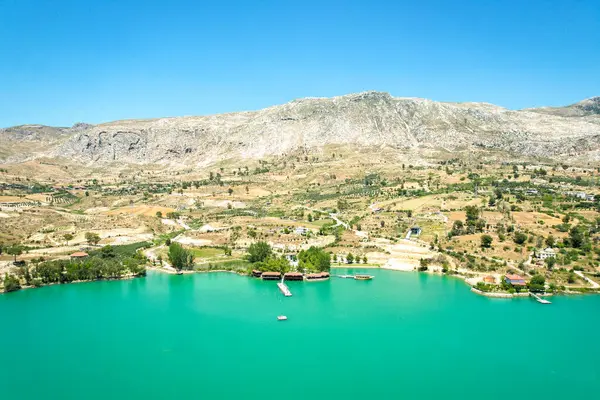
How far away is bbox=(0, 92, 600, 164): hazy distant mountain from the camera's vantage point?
157m

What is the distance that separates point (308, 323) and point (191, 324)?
9.23 m

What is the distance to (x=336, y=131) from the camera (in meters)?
167

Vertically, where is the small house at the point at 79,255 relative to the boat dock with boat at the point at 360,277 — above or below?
above

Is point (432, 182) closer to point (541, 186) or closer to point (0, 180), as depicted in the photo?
point (541, 186)

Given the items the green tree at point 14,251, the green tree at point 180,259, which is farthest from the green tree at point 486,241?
the green tree at point 14,251

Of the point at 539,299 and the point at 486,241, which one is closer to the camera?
the point at 539,299

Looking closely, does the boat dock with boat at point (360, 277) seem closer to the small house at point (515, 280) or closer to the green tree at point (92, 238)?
the small house at point (515, 280)


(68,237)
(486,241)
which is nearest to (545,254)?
(486,241)

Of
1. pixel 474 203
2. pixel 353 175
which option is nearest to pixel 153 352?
pixel 474 203

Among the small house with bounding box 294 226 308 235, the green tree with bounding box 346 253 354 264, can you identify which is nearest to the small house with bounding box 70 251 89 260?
the small house with bounding box 294 226 308 235

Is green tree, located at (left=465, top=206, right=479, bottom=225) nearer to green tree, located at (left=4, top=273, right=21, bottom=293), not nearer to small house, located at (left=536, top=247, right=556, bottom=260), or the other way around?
small house, located at (left=536, top=247, right=556, bottom=260)

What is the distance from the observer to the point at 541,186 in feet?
304

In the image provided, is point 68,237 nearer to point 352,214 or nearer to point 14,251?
point 14,251

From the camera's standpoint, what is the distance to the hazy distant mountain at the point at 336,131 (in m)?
157
